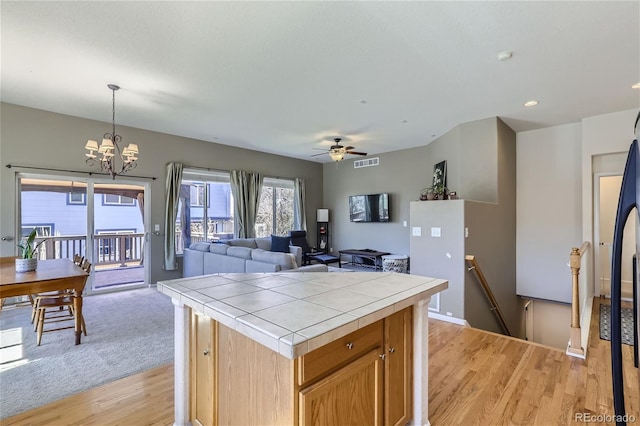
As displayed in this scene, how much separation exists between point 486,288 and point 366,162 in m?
4.73

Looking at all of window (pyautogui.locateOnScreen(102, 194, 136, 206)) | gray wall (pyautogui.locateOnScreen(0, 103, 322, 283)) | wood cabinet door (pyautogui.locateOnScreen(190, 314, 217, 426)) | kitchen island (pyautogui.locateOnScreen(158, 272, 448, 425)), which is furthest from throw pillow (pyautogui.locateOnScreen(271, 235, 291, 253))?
wood cabinet door (pyautogui.locateOnScreen(190, 314, 217, 426))

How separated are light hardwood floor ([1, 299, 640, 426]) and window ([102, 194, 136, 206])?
4.13m

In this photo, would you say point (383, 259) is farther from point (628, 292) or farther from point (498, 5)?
point (498, 5)

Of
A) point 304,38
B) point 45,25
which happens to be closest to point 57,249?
point 45,25

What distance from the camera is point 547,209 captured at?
5.40m

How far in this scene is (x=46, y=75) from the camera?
11.7 ft

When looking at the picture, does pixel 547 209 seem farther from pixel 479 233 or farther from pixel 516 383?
pixel 516 383

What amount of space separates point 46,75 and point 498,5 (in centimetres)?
486

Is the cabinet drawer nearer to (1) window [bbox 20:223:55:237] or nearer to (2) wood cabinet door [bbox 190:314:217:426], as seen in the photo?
(2) wood cabinet door [bbox 190:314:217:426]

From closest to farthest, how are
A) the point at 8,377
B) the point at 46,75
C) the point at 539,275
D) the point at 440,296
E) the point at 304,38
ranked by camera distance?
the point at 8,377
the point at 304,38
the point at 46,75
the point at 440,296
the point at 539,275

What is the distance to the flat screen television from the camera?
7621 mm

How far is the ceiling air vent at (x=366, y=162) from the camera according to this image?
7.99 metres

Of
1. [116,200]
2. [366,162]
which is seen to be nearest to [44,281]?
[116,200]

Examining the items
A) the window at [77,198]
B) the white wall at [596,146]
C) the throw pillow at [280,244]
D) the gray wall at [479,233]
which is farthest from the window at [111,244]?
the white wall at [596,146]
